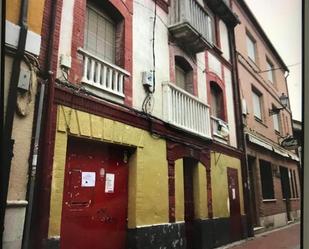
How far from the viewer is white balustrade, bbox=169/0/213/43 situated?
2.34m

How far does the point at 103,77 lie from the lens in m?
2.04

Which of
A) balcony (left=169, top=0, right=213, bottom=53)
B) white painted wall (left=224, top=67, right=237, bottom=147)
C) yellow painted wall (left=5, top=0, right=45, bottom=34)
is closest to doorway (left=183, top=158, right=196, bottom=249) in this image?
white painted wall (left=224, top=67, right=237, bottom=147)

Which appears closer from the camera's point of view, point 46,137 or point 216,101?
point 46,137

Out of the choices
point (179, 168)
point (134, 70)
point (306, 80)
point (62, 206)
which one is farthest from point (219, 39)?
point (62, 206)

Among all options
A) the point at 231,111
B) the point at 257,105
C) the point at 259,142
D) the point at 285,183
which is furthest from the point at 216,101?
the point at 285,183

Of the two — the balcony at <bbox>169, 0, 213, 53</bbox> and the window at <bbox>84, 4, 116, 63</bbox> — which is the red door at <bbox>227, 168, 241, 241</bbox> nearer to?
the balcony at <bbox>169, 0, 213, 53</bbox>

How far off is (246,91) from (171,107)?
0.60 metres

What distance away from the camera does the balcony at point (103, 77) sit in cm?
193

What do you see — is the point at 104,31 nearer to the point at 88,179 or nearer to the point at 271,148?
the point at 88,179

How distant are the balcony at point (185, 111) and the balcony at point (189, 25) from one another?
0.36m

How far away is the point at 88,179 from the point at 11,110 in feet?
1.57

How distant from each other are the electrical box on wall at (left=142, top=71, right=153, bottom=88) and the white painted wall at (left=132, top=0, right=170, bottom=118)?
0.08 feet

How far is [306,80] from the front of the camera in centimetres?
149

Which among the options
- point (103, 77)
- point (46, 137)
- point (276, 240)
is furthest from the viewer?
point (103, 77)
